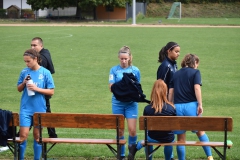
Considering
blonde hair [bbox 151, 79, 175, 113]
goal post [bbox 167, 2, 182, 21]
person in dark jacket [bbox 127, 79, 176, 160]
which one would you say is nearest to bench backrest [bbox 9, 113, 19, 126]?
person in dark jacket [bbox 127, 79, 176, 160]

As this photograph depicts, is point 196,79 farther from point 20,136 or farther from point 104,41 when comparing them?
point 104,41

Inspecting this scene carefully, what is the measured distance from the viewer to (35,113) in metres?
7.78

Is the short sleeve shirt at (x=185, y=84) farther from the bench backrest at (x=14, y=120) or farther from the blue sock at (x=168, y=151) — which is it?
the bench backrest at (x=14, y=120)

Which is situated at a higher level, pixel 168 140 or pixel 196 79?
pixel 196 79

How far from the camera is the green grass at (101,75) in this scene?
35.9ft

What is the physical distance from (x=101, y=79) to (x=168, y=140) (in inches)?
451

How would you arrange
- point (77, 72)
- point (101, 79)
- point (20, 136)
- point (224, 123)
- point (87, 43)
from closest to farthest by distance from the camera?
point (224, 123)
point (20, 136)
point (101, 79)
point (77, 72)
point (87, 43)

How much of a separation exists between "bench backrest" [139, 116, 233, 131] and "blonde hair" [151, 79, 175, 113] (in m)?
0.26

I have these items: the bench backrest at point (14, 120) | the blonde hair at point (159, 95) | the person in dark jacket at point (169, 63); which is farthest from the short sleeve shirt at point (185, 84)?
the bench backrest at point (14, 120)

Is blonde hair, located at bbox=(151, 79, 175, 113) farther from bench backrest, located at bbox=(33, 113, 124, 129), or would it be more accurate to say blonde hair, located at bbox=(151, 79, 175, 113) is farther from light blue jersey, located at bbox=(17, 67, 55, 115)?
light blue jersey, located at bbox=(17, 67, 55, 115)

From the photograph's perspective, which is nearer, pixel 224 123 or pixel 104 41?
pixel 224 123

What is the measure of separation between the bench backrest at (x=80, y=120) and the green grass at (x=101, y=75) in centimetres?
161

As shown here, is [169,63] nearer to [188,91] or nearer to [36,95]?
[188,91]

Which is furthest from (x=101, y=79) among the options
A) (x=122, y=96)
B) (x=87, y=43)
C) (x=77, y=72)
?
(x=87, y=43)
